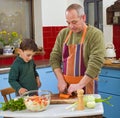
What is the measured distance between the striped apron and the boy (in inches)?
10.7

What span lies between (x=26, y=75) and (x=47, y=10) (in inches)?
94.2

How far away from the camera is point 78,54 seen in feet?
7.59

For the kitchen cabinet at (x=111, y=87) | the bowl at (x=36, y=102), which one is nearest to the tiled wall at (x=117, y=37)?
the kitchen cabinet at (x=111, y=87)

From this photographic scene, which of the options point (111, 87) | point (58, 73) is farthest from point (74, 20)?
point (111, 87)

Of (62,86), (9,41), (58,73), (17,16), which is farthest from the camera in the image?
(17,16)

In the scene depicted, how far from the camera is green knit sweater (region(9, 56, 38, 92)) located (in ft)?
7.67

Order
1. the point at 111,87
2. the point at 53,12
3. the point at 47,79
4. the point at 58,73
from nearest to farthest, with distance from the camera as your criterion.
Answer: the point at 58,73 → the point at 111,87 → the point at 47,79 → the point at 53,12

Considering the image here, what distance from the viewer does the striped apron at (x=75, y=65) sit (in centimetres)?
231

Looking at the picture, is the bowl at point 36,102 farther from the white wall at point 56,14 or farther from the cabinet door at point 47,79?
the white wall at point 56,14

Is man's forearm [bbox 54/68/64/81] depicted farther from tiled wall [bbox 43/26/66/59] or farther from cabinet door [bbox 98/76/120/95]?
tiled wall [bbox 43/26/66/59]

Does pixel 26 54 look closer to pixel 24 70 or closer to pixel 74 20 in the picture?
pixel 24 70

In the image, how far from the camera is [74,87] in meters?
2.14

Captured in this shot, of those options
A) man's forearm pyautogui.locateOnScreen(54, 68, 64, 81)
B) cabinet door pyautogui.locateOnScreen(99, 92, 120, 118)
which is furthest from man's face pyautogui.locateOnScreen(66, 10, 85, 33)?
cabinet door pyautogui.locateOnScreen(99, 92, 120, 118)

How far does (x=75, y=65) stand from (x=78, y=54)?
90mm
